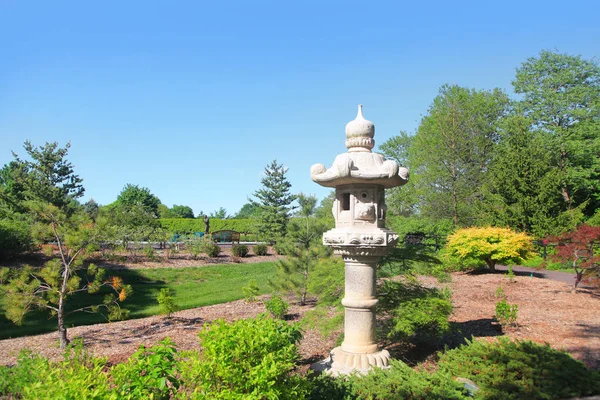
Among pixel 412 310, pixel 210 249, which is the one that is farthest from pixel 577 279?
pixel 210 249

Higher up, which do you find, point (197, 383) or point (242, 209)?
point (242, 209)

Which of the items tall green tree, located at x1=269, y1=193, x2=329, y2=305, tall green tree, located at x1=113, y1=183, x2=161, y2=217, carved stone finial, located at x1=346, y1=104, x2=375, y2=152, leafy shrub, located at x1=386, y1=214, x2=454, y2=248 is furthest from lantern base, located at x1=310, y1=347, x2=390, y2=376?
tall green tree, located at x1=113, y1=183, x2=161, y2=217

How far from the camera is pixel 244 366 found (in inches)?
134

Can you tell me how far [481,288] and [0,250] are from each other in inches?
704

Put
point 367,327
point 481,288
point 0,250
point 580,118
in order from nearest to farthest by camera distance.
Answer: point 367,327, point 481,288, point 0,250, point 580,118

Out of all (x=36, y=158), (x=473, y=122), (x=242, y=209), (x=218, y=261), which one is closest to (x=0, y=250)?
(x=36, y=158)

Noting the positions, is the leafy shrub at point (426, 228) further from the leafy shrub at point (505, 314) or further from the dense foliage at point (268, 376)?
the dense foliage at point (268, 376)

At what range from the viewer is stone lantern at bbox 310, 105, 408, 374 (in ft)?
15.8

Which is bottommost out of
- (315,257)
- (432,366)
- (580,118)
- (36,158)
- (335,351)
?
(432,366)

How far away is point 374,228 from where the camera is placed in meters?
5.03

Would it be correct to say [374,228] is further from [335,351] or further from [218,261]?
[218,261]

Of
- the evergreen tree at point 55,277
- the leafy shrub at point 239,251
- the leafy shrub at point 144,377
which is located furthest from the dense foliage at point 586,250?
Result: the leafy shrub at point 239,251

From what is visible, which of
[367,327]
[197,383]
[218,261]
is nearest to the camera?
[197,383]

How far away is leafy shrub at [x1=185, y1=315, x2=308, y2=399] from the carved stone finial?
2686 millimetres
